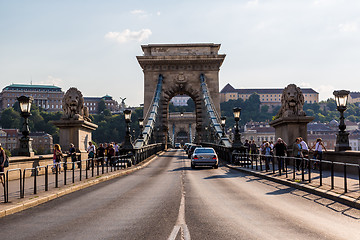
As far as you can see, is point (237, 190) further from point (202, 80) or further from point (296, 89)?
point (202, 80)

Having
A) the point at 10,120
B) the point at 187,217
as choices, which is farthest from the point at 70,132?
the point at 10,120

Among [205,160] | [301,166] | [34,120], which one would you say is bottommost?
[205,160]

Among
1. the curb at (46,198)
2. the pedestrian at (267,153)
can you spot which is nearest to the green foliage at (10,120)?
the pedestrian at (267,153)

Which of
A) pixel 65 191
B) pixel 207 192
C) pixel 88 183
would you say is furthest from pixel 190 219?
pixel 88 183

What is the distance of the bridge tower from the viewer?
60312mm

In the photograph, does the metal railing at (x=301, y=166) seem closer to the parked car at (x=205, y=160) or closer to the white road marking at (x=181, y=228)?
the parked car at (x=205, y=160)

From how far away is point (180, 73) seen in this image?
60906mm

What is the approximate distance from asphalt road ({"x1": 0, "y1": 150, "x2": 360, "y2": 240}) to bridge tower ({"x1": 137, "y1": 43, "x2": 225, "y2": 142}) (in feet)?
154

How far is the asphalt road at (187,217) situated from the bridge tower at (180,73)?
47.0 meters

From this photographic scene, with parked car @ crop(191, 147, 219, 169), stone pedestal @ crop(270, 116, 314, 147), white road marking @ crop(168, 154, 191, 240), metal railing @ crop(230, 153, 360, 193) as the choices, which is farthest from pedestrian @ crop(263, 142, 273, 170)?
white road marking @ crop(168, 154, 191, 240)

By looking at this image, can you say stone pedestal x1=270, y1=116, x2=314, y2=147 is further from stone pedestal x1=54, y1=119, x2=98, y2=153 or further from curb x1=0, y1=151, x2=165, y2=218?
stone pedestal x1=54, y1=119, x2=98, y2=153

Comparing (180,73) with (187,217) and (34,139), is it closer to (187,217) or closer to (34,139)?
(187,217)

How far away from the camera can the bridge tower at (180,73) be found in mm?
60312

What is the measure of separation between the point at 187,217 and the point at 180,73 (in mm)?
52468
